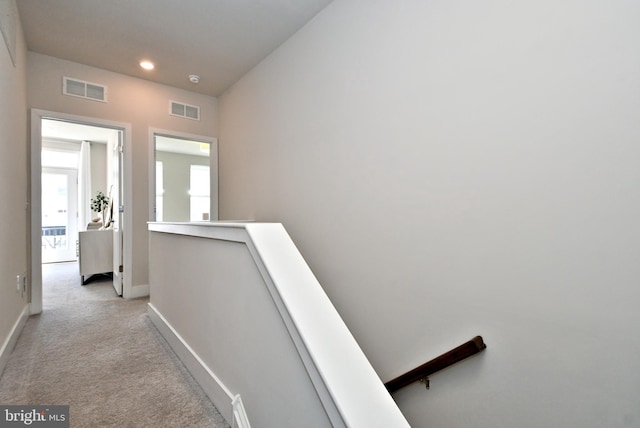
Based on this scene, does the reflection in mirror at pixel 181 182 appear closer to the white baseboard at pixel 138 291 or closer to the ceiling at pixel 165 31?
the white baseboard at pixel 138 291

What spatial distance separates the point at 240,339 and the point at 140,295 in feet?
9.88

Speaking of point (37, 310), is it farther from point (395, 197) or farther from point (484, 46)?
point (484, 46)

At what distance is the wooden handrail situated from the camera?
1.48 metres

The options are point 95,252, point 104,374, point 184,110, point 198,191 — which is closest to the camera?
point 104,374

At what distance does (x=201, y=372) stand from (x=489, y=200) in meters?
1.84

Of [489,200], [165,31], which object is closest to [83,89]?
[165,31]

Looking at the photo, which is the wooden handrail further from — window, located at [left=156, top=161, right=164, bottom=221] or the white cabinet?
window, located at [left=156, top=161, right=164, bottom=221]

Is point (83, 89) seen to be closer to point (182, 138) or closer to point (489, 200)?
point (182, 138)

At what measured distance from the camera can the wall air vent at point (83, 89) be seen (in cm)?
321

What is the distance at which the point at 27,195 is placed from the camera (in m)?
2.95

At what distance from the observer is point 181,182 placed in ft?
24.6

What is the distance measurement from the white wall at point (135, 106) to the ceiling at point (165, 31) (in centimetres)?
13

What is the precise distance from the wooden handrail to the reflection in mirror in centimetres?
610

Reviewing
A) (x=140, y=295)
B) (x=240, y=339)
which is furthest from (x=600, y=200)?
(x=140, y=295)
